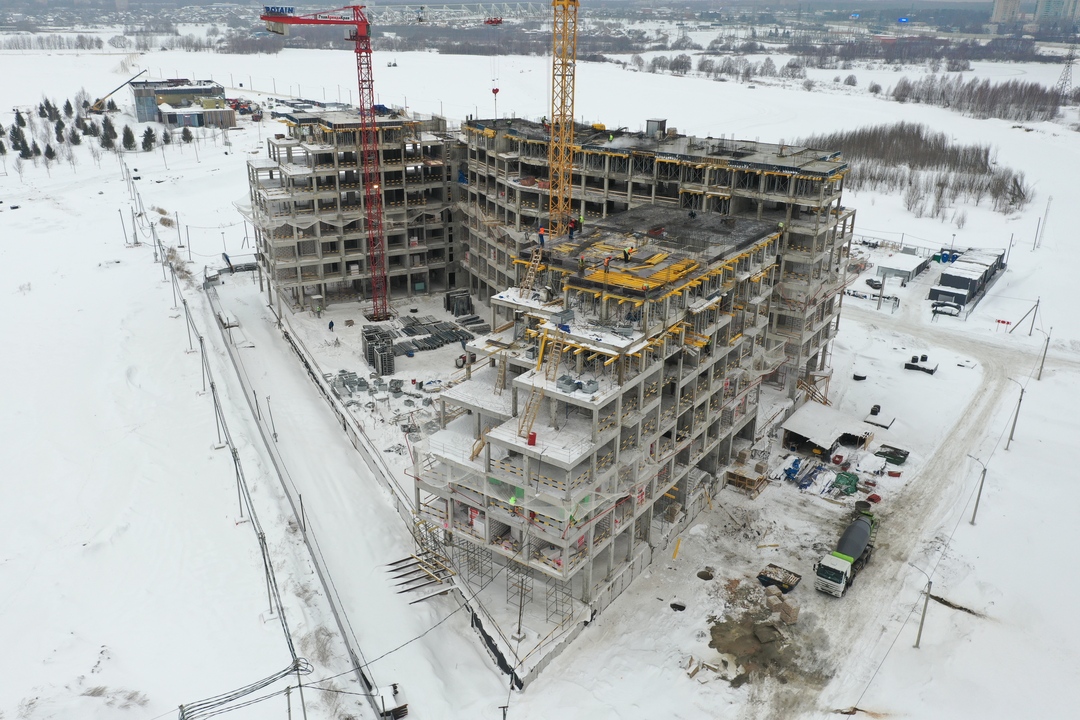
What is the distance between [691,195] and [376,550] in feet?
120

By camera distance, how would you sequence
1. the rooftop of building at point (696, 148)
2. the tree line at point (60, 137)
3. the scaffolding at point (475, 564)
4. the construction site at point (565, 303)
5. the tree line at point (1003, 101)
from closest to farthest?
the construction site at point (565, 303)
the scaffolding at point (475, 564)
the rooftop of building at point (696, 148)
the tree line at point (60, 137)
the tree line at point (1003, 101)

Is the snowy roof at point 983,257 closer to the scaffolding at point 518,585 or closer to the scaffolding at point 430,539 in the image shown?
the scaffolding at point 518,585

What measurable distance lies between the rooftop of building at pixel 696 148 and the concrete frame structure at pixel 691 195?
93 millimetres

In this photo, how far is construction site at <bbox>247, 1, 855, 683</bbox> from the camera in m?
38.0

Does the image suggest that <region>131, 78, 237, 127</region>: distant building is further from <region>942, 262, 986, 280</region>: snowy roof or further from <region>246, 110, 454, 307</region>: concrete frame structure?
<region>942, 262, 986, 280</region>: snowy roof

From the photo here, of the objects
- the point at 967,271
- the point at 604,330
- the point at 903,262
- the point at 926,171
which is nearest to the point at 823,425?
the point at 604,330

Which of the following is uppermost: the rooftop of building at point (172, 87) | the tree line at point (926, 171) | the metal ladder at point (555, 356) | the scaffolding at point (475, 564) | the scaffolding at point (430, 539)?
the rooftop of building at point (172, 87)

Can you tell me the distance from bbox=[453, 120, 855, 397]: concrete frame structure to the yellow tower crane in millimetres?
1419

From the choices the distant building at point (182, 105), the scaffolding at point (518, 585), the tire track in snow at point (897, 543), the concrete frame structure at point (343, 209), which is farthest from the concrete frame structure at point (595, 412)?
the distant building at point (182, 105)

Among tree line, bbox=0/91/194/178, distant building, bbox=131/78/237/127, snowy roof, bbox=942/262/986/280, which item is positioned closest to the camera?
snowy roof, bbox=942/262/986/280

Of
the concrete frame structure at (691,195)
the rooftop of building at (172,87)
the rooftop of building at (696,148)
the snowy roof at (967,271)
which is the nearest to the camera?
the rooftop of building at (696,148)

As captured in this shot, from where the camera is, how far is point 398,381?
6144 centimetres

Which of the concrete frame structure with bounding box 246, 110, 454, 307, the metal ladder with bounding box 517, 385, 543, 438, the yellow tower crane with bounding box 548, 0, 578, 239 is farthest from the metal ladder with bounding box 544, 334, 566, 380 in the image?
the concrete frame structure with bounding box 246, 110, 454, 307

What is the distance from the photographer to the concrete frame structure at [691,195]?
5719 cm
